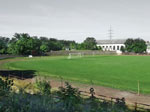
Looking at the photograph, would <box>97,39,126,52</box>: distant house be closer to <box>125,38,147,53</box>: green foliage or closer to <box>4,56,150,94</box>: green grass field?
<box>125,38,147,53</box>: green foliage

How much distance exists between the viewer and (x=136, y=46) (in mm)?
114250

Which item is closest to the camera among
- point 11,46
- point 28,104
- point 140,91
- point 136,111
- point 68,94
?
point 28,104

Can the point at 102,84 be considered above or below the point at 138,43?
below

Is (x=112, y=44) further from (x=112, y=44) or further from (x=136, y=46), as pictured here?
(x=136, y=46)

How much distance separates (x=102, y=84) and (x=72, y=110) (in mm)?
16899

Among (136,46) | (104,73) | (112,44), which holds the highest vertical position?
(112,44)

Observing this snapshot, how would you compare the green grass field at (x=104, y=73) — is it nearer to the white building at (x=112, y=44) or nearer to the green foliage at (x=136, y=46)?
the green foliage at (x=136, y=46)

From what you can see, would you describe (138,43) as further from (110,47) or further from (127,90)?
(127,90)

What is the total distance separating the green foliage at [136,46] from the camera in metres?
113

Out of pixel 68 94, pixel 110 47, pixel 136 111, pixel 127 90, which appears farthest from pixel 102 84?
pixel 110 47

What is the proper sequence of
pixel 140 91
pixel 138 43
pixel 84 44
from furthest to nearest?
pixel 84 44
pixel 138 43
pixel 140 91

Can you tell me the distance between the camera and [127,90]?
17.8 metres

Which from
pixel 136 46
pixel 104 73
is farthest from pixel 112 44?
pixel 104 73

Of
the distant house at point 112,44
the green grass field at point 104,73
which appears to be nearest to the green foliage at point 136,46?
the distant house at point 112,44
